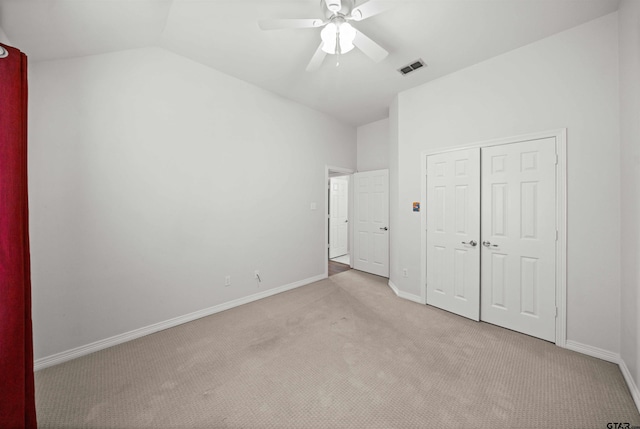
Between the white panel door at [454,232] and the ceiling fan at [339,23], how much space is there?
1.68 metres

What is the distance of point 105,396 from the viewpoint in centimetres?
170

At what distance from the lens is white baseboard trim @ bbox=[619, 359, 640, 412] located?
1.59 m

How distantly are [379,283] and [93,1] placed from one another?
4.50 meters

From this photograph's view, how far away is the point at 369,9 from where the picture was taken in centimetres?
169

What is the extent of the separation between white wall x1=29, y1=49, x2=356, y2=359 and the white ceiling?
288 mm

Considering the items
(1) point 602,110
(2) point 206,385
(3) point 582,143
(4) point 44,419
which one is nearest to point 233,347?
(2) point 206,385

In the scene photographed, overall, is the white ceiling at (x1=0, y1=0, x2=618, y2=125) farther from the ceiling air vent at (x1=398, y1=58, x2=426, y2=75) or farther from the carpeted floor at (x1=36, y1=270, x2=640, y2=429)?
the carpeted floor at (x1=36, y1=270, x2=640, y2=429)

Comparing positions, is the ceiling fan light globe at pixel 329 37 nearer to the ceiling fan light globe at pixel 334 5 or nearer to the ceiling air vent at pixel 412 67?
the ceiling fan light globe at pixel 334 5

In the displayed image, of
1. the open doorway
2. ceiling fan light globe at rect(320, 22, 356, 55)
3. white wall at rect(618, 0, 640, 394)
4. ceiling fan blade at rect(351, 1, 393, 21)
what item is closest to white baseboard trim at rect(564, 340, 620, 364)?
white wall at rect(618, 0, 640, 394)

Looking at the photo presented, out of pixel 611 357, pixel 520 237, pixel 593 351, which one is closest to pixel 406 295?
pixel 520 237

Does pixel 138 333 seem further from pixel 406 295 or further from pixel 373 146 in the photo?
pixel 373 146

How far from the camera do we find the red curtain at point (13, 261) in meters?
1.16

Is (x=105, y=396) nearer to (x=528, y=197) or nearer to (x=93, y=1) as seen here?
(x=93, y=1)

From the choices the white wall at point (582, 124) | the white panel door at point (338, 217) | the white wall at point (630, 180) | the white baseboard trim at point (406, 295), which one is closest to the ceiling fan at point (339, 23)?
the white wall at point (582, 124)
